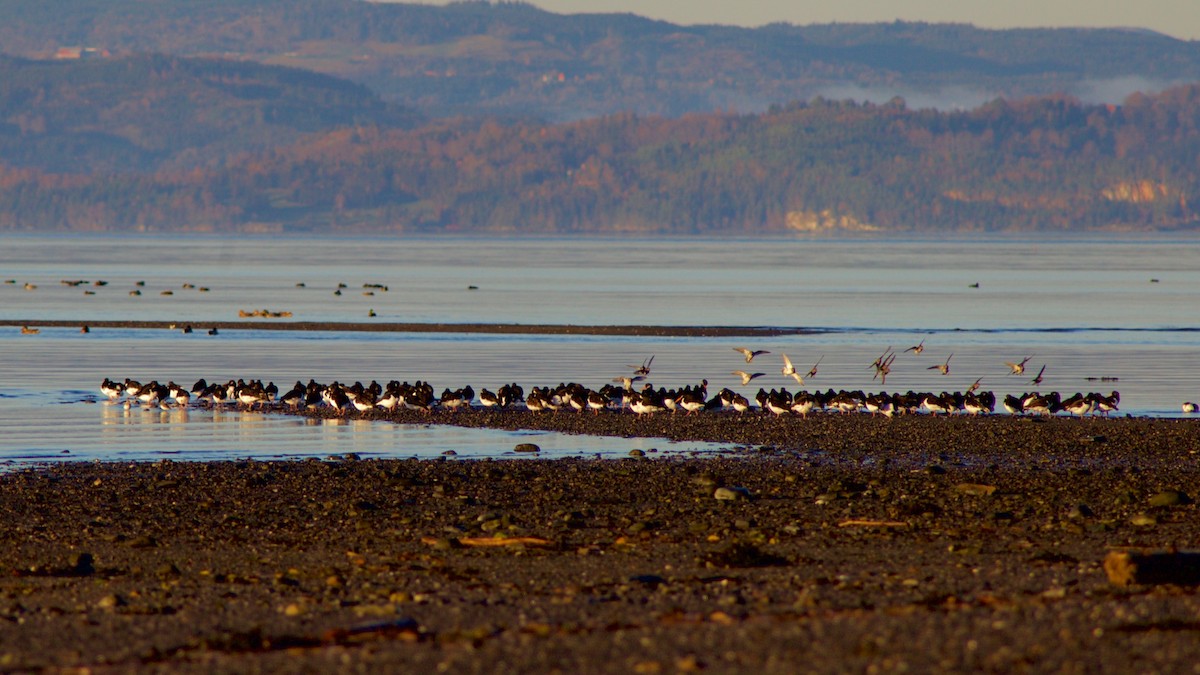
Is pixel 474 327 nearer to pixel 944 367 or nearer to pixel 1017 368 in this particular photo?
pixel 944 367

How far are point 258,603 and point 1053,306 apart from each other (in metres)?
61.4

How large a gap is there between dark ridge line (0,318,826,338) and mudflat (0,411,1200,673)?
29611 millimetres

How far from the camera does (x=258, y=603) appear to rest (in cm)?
1264

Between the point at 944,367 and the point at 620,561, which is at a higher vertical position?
the point at 944,367

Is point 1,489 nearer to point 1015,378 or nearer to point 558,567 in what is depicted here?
point 558,567

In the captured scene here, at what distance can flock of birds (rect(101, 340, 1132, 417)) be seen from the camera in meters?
29.0

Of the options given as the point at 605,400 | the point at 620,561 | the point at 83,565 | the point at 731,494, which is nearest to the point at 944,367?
the point at 605,400

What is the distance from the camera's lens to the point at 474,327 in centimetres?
5597

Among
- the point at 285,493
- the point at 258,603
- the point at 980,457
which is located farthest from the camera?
the point at 980,457

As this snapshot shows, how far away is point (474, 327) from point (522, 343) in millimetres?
7184

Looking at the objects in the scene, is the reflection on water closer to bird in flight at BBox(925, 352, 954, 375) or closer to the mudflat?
the mudflat

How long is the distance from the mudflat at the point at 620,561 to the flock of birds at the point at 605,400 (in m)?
4.53

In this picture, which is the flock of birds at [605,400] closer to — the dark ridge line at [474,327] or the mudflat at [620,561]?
the mudflat at [620,561]

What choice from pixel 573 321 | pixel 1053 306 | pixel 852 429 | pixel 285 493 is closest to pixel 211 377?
pixel 852 429
